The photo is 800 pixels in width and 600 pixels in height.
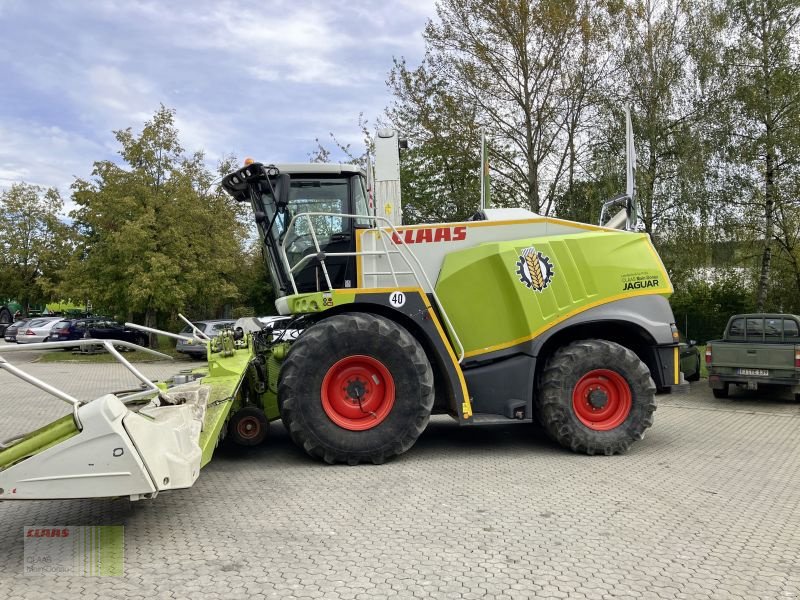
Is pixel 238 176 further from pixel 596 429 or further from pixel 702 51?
pixel 702 51

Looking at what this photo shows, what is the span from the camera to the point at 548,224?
6.70 m

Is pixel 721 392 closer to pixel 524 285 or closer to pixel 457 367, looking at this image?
pixel 524 285

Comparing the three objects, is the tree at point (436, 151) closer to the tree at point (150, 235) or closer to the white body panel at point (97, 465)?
the tree at point (150, 235)

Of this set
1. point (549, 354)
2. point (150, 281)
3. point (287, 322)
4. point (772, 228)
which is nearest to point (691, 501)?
point (549, 354)

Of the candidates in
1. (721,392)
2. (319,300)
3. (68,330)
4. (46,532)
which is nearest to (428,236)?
(319,300)

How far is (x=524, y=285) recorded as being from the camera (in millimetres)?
6309

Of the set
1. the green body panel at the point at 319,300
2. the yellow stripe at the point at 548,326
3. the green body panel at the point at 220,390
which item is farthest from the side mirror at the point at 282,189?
the yellow stripe at the point at 548,326

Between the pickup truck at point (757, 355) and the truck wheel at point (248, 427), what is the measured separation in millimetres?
8831

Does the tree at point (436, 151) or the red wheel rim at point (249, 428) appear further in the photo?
the tree at point (436, 151)

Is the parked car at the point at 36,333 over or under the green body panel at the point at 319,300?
under

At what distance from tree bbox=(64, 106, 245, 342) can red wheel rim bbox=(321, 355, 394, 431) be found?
16.2m

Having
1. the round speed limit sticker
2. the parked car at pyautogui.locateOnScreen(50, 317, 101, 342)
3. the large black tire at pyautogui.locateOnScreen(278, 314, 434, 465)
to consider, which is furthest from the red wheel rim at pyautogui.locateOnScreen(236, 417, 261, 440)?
the parked car at pyautogui.locateOnScreen(50, 317, 101, 342)

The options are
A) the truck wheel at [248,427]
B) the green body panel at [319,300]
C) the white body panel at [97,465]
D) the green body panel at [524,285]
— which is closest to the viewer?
the white body panel at [97,465]

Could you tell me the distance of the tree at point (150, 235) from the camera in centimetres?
2067
